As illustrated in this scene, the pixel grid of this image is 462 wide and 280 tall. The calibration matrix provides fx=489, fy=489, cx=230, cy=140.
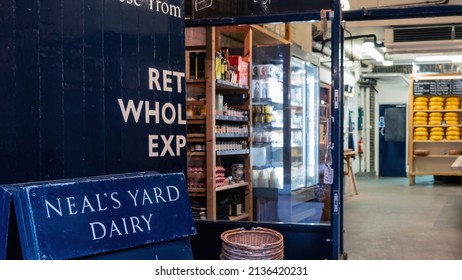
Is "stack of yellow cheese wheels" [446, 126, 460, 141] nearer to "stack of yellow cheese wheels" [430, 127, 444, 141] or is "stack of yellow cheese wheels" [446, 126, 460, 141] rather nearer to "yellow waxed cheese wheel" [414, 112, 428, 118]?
"stack of yellow cheese wheels" [430, 127, 444, 141]

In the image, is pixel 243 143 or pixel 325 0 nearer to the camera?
pixel 325 0

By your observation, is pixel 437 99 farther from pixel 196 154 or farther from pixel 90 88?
pixel 90 88

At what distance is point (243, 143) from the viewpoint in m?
5.47

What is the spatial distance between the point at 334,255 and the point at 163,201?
1.38 meters

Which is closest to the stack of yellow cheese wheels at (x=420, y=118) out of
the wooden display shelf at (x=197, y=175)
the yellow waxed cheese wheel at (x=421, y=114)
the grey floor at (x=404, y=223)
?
the yellow waxed cheese wheel at (x=421, y=114)

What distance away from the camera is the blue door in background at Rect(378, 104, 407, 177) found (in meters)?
13.7

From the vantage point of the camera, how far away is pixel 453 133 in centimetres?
1123

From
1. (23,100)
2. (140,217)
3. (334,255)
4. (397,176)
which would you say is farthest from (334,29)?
(397,176)

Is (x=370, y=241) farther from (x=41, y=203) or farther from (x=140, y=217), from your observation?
(x=41, y=203)

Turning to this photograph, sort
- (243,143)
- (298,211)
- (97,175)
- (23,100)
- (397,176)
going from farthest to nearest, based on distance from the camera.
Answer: (397,176)
(298,211)
(243,143)
(97,175)
(23,100)

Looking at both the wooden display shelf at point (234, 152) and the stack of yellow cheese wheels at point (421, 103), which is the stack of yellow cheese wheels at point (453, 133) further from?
the wooden display shelf at point (234, 152)

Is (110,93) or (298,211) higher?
(110,93)

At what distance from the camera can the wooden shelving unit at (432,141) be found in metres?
11.5

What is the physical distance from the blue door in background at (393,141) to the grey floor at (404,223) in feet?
8.27
